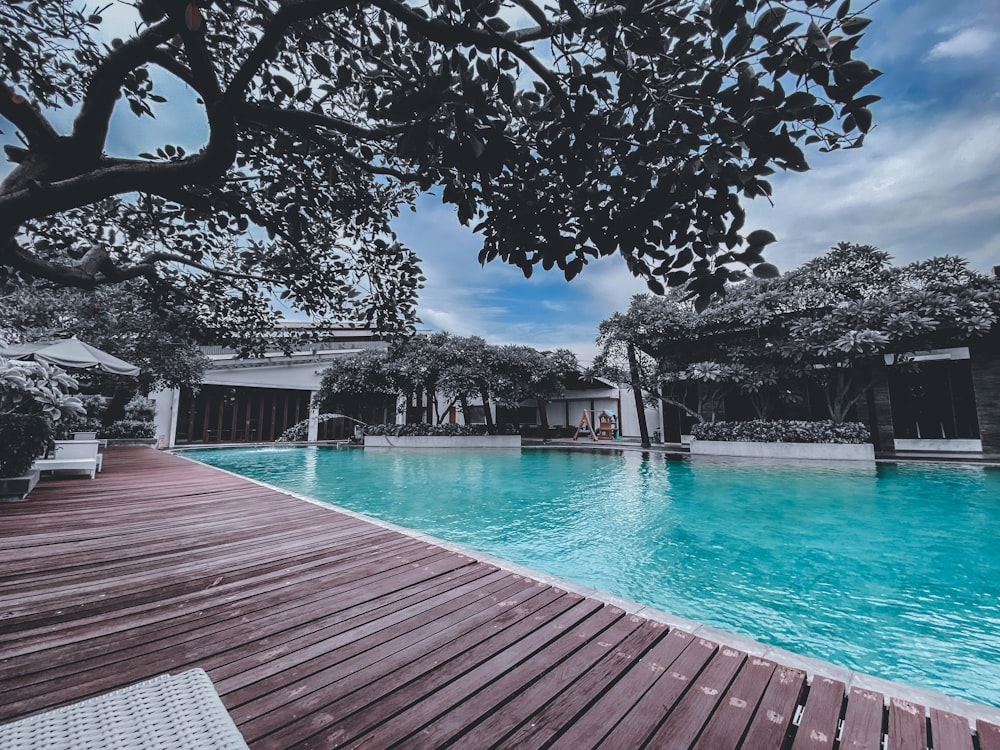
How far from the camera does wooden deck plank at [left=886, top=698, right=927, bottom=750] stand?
1.58 metres

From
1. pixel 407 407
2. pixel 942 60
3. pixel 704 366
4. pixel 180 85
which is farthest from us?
pixel 407 407

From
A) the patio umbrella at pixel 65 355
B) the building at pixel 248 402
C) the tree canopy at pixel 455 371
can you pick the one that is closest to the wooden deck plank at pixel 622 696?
the patio umbrella at pixel 65 355

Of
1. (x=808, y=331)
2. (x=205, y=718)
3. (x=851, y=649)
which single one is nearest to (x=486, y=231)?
(x=205, y=718)

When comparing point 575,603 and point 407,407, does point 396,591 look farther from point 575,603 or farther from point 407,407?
point 407,407

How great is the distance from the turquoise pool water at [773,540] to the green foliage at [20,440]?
15.2 feet

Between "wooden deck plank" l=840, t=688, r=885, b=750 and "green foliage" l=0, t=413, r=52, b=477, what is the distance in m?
8.78

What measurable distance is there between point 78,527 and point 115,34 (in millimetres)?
4563

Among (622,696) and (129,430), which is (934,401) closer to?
(622,696)

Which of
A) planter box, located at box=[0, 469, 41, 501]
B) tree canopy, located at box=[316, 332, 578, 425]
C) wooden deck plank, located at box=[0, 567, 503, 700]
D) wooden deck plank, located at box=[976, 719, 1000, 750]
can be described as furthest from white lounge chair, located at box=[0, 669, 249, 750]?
tree canopy, located at box=[316, 332, 578, 425]

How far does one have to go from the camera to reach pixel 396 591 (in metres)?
2.87

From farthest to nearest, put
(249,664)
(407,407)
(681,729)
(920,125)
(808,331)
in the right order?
1. (407,407)
2. (808,331)
3. (920,125)
4. (249,664)
5. (681,729)

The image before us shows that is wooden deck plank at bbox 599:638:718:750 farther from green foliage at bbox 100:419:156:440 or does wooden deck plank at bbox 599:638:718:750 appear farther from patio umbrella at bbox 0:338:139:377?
green foliage at bbox 100:419:156:440

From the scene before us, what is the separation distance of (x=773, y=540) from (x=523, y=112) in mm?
6817

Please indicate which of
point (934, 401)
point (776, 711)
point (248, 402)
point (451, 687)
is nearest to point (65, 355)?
point (451, 687)
